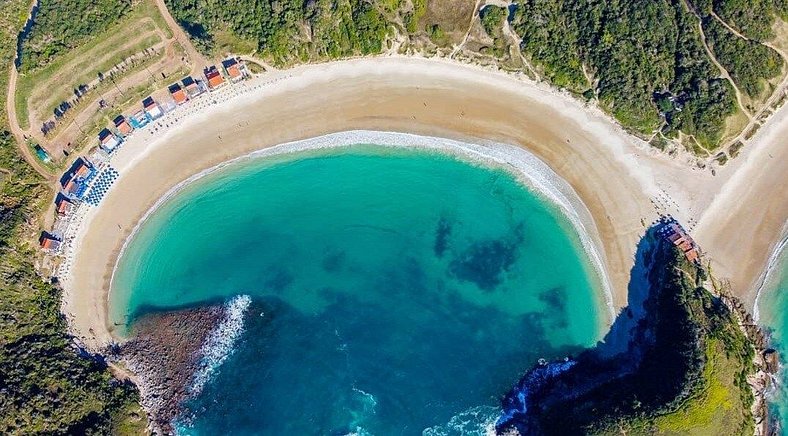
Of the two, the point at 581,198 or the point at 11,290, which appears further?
the point at 581,198

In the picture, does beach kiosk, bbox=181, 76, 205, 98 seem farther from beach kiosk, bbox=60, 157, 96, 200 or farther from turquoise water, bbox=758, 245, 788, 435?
turquoise water, bbox=758, 245, 788, 435

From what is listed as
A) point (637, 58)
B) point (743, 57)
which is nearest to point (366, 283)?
point (637, 58)

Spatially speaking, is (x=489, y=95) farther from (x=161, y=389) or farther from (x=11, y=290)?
(x=11, y=290)

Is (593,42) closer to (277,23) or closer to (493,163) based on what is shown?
(493,163)

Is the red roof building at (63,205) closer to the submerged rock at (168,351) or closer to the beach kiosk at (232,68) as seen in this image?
the submerged rock at (168,351)

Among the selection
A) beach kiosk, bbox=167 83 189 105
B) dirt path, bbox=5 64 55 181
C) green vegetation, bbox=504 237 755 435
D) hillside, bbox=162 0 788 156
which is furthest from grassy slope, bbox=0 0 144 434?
green vegetation, bbox=504 237 755 435

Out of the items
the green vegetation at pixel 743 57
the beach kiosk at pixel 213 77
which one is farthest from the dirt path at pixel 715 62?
the beach kiosk at pixel 213 77

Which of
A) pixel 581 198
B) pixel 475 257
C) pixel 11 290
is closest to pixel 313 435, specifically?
pixel 475 257
